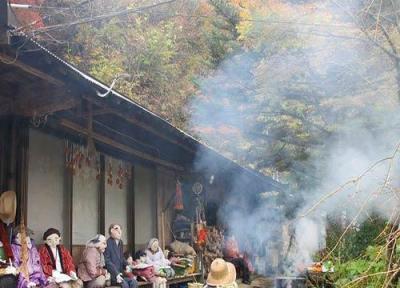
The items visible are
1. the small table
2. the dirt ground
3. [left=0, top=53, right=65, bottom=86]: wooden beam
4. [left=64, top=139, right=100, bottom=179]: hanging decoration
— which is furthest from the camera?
the dirt ground

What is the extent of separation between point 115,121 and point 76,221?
74.7 inches

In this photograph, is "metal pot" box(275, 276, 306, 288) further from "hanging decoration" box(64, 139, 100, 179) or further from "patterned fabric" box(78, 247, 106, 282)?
"hanging decoration" box(64, 139, 100, 179)

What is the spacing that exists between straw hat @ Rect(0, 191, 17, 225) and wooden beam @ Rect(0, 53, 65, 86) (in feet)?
5.34

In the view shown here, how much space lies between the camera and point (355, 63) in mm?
12648

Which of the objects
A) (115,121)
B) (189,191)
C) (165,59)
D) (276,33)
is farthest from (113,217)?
(165,59)

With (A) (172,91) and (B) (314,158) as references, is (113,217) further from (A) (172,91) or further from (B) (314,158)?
(A) (172,91)

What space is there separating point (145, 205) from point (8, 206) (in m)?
5.47

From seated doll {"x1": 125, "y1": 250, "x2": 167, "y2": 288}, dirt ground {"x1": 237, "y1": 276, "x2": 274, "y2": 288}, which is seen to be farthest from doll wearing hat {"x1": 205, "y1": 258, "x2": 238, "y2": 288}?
dirt ground {"x1": 237, "y1": 276, "x2": 274, "y2": 288}

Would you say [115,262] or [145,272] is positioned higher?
[115,262]

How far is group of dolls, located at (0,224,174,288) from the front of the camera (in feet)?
23.6

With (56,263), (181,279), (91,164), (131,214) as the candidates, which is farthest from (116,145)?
(181,279)

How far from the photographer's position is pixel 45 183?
856 centimetres

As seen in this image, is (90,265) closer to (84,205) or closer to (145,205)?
(84,205)

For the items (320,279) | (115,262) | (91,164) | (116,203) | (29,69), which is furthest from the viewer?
(320,279)
